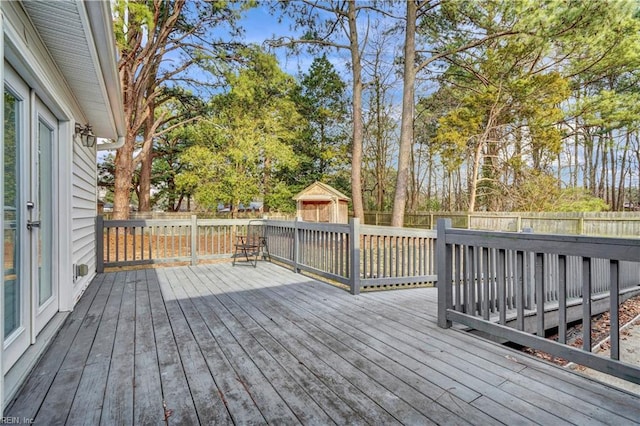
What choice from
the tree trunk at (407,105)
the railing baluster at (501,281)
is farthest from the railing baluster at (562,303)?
the tree trunk at (407,105)

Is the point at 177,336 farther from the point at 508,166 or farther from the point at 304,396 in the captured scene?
the point at 508,166

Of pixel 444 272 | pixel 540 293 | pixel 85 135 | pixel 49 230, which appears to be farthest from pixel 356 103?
pixel 540 293

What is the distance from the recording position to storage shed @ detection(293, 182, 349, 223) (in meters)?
13.0

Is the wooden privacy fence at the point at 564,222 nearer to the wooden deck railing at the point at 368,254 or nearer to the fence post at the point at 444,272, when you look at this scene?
the wooden deck railing at the point at 368,254

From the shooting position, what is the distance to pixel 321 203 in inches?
524

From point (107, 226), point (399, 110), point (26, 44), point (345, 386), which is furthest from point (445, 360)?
point (399, 110)

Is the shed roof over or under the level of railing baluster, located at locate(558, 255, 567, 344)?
over

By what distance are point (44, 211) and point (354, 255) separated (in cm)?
328

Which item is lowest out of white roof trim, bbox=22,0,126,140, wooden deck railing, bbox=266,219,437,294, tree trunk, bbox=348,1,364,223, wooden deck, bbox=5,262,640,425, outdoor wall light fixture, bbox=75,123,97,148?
wooden deck, bbox=5,262,640,425

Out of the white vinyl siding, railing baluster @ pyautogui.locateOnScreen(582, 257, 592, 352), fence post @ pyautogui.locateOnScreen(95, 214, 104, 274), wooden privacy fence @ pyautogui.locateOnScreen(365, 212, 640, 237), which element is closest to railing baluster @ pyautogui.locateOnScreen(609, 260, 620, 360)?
railing baluster @ pyautogui.locateOnScreen(582, 257, 592, 352)

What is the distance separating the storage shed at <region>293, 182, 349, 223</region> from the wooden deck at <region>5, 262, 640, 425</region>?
964cm

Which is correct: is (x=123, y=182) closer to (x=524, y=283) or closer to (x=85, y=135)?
(x=85, y=135)

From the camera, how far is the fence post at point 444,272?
9.24 feet

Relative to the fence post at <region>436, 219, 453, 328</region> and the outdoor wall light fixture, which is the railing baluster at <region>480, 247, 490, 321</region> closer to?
the fence post at <region>436, 219, 453, 328</region>
